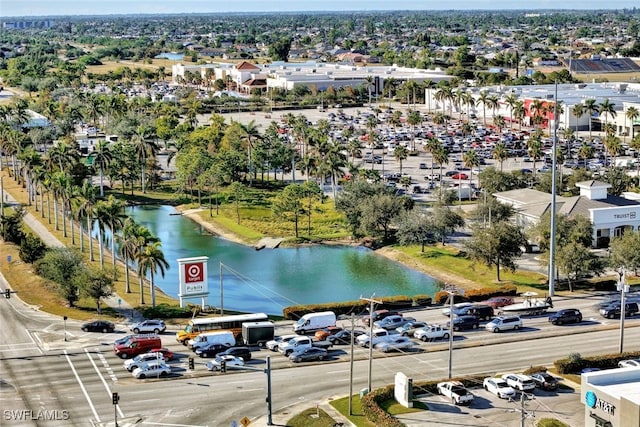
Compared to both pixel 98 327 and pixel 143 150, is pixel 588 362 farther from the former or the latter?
pixel 143 150

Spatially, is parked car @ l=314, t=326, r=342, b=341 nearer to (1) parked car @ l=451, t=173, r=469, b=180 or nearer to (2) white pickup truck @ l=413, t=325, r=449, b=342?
(2) white pickup truck @ l=413, t=325, r=449, b=342

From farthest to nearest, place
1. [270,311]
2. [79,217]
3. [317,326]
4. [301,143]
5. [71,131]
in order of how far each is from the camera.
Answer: [71,131] → [301,143] → [79,217] → [270,311] → [317,326]

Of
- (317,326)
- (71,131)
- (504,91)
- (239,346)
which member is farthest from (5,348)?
(504,91)

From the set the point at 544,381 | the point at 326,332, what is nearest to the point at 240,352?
the point at 326,332

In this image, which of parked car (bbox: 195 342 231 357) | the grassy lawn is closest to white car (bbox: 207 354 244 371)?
parked car (bbox: 195 342 231 357)

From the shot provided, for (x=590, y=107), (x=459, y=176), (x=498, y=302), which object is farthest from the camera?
(x=590, y=107)

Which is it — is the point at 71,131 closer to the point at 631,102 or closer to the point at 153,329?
the point at 631,102
